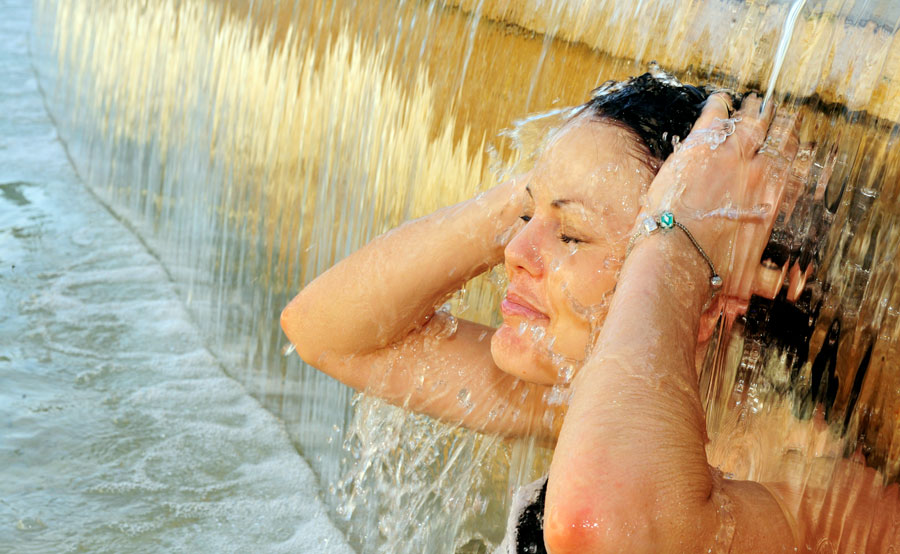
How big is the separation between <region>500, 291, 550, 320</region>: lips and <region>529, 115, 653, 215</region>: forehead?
194 millimetres

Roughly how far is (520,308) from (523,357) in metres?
0.09

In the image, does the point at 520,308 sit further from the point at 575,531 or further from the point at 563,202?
the point at 575,531

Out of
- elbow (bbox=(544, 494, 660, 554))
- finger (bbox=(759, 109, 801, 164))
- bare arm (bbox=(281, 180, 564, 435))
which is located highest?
finger (bbox=(759, 109, 801, 164))

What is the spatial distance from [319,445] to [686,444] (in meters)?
2.50

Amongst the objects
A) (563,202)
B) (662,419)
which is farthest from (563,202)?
(662,419)

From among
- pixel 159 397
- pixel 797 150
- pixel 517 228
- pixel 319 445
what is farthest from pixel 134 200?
pixel 797 150

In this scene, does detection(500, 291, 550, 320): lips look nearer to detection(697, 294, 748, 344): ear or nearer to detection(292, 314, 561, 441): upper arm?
detection(697, 294, 748, 344): ear

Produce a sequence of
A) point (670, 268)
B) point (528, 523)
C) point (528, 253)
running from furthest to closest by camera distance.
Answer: point (528, 523) → point (528, 253) → point (670, 268)

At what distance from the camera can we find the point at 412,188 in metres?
3.42

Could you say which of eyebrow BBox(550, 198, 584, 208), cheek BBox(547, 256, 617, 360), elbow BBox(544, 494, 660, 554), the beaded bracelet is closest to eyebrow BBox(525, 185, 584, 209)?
eyebrow BBox(550, 198, 584, 208)

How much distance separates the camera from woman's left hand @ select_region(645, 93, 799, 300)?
1.77 metres

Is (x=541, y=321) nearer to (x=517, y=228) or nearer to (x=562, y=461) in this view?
(x=517, y=228)

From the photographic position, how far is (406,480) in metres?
3.27

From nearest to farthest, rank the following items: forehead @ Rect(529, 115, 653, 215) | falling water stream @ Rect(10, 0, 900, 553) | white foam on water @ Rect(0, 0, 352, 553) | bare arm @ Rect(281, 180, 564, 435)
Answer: falling water stream @ Rect(10, 0, 900, 553), forehead @ Rect(529, 115, 653, 215), bare arm @ Rect(281, 180, 564, 435), white foam on water @ Rect(0, 0, 352, 553)
